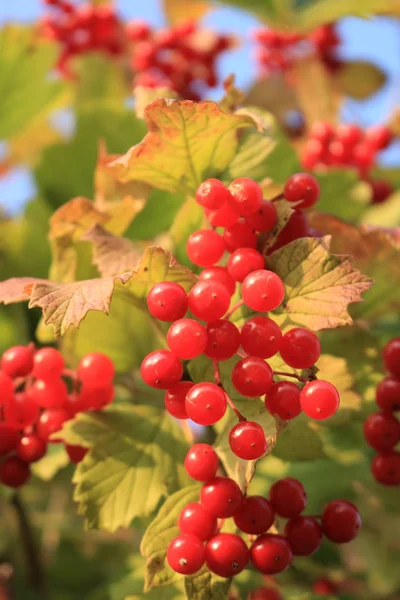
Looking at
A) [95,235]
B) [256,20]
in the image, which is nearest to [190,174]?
[95,235]

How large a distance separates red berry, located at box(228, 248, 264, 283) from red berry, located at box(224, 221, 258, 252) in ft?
0.12

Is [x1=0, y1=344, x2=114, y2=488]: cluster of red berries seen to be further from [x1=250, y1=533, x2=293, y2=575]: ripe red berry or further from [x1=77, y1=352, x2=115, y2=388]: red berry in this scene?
[x1=250, y1=533, x2=293, y2=575]: ripe red berry

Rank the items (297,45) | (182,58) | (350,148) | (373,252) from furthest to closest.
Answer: (297,45), (182,58), (350,148), (373,252)

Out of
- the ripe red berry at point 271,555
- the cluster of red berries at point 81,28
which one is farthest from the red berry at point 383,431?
the cluster of red berries at point 81,28

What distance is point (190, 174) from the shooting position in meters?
0.93

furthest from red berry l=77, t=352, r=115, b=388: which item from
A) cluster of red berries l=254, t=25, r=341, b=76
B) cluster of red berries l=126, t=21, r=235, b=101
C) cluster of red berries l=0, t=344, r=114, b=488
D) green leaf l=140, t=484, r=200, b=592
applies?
cluster of red berries l=254, t=25, r=341, b=76

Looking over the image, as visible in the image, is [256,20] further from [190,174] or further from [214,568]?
[214,568]

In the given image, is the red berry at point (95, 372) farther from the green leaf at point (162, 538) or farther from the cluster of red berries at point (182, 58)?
the cluster of red berries at point (182, 58)

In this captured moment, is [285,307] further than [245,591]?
No

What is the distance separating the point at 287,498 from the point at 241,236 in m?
0.34

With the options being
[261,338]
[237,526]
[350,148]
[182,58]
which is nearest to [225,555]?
[237,526]

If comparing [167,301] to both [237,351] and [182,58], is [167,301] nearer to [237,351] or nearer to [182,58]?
[237,351]

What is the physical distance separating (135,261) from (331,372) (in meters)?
0.34

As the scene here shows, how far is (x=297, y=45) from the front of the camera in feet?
7.04
